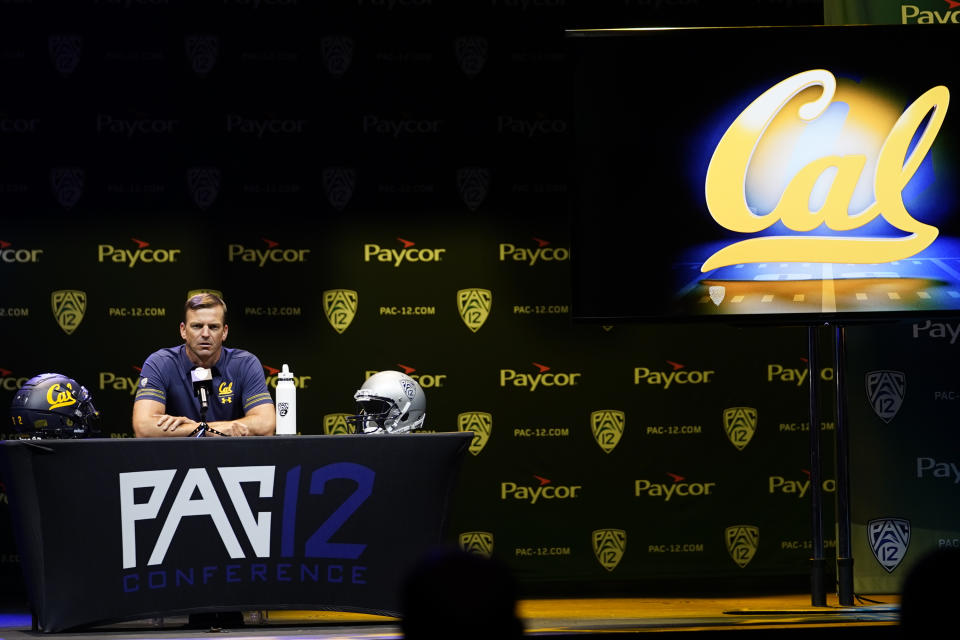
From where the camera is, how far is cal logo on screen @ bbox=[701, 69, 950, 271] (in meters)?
4.78

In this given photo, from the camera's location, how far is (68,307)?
5922 mm

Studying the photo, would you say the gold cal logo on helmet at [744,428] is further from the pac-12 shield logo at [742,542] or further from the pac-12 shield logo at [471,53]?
the pac-12 shield logo at [471,53]

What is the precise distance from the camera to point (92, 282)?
5.93 m

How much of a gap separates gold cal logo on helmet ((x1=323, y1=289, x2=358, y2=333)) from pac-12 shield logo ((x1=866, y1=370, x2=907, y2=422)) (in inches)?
106

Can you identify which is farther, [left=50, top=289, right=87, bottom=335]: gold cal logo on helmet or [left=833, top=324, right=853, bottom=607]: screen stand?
[left=50, top=289, right=87, bottom=335]: gold cal logo on helmet

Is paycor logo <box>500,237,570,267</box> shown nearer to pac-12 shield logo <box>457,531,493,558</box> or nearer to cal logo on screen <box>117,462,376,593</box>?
pac-12 shield logo <box>457,531,493,558</box>

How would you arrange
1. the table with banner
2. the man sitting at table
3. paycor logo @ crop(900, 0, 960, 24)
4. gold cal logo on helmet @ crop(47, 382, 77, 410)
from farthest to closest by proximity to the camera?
paycor logo @ crop(900, 0, 960, 24) < the man sitting at table < gold cal logo on helmet @ crop(47, 382, 77, 410) < the table with banner

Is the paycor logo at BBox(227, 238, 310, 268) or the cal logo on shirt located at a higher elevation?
the paycor logo at BBox(227, 238, 310, 268)

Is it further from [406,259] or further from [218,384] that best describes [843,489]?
[218,384]

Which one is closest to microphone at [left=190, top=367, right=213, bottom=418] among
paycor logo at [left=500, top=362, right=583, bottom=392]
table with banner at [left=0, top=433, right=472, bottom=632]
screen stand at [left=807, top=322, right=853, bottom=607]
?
table with banner at [left=0, top=433, right=472, bottom=632]

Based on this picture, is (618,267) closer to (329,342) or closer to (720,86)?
(720,86)

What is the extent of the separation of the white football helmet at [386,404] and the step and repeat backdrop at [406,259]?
1546mm

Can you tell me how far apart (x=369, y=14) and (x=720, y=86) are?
2.15 metres

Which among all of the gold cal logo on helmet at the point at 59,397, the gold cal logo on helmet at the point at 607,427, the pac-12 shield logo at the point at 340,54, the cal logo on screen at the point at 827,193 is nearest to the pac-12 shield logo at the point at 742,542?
the gold cal logo on helmet at the point at 607,427
